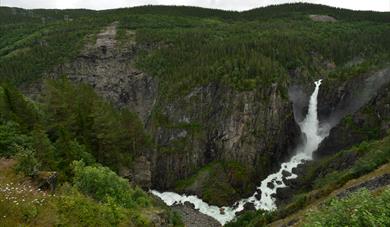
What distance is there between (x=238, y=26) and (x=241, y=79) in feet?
261

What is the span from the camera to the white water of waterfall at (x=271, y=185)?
89875 mm

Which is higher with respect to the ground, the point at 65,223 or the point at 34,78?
the point at 65,223

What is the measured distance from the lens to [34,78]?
147 m

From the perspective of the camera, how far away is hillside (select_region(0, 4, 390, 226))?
5103cm


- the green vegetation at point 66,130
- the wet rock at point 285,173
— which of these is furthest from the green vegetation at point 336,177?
the green vegetation at point 66,130

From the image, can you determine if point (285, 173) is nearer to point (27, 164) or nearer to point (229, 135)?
point (229, 135)

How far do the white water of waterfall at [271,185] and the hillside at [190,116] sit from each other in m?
0.85

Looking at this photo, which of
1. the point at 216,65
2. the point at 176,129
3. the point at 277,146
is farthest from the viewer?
the point at 216,65

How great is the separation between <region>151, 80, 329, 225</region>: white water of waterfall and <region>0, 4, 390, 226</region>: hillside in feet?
2.79

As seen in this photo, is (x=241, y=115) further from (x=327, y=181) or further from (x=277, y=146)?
(x=327, y=181)

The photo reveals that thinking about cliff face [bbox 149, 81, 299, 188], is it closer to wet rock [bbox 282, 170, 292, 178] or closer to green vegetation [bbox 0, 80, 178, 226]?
wet rock [bbox 282, 170, 292, 178]

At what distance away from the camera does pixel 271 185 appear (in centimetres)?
9575

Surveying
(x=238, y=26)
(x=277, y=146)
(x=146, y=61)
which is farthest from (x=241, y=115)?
(x=238, y=26)

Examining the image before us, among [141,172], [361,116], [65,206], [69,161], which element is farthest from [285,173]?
[65,206]
